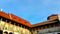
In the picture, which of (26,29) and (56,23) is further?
(26,29)

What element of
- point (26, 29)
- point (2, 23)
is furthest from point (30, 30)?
point (2, 23)

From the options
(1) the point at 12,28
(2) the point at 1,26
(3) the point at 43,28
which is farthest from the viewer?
(3) the point at 43,28

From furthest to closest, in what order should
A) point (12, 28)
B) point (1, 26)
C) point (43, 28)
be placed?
point (43, 28)
point (12, 28)
point (1, 26)

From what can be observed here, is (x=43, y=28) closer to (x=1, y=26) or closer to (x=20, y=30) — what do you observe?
(x=20, y=30)

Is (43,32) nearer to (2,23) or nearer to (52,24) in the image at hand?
(52,24)

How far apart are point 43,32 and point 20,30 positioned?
2.82 m

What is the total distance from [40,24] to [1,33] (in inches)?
212

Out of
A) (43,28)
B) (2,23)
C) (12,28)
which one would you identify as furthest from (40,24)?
(2,23)

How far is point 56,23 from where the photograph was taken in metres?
22.1

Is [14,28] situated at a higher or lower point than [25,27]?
lower

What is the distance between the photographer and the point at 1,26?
2019cm

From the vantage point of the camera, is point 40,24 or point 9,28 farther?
→ point 40,24

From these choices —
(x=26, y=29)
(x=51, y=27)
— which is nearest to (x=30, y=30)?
(x=26, y=29)

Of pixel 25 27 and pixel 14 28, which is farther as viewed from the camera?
pixel 25 27
